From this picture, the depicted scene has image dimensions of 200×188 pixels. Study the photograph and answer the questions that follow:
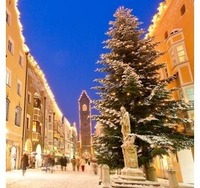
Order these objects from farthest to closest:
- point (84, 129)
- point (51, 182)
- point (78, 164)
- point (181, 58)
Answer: point (84, 129)
point (78, 164)
point (181, 58)
point (51, 182)

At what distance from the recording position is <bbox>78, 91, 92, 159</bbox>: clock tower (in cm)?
6791

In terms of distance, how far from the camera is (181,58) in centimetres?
1259

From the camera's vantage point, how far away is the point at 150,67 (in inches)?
374

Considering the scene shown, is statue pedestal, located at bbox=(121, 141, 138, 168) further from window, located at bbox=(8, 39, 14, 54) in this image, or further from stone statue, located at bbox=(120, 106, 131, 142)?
window, located at bbox=(8, 39, 14, 54)

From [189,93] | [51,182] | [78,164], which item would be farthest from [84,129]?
[51,182]

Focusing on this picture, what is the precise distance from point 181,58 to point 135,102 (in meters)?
4.97

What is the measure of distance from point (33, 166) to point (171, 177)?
1558 centimetres

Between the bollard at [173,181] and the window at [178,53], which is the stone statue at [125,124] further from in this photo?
the window at [178,53]

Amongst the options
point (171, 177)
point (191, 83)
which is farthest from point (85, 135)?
point (171, 177)

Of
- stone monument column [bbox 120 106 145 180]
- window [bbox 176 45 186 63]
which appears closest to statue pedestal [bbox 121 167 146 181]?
stone monument column [bbox 120 106 145 180]

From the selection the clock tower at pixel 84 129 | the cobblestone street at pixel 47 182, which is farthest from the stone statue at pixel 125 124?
the clock tower at pixel 84 129

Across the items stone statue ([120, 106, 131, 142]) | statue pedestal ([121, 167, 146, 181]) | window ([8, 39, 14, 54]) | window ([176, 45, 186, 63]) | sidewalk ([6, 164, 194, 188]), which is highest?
window ([8, 39, 14, 54])

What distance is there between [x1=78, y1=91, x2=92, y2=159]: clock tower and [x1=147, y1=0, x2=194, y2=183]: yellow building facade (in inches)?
2148

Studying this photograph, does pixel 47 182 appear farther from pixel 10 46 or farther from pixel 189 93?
pixel 10 46
